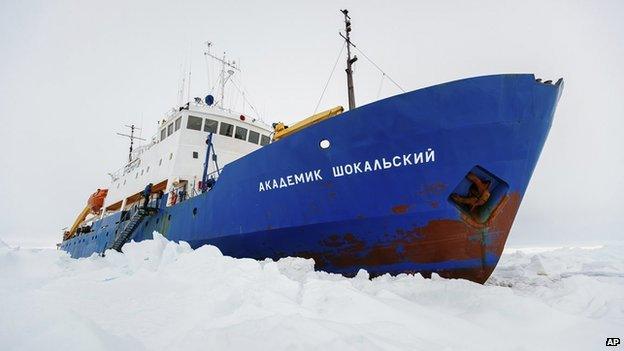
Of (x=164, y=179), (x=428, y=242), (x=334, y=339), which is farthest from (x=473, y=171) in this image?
(x=164, y=179)

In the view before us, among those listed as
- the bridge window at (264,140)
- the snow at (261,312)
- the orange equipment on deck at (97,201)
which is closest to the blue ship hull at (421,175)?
the snow at (261,312)

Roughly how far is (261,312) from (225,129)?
12.3 m

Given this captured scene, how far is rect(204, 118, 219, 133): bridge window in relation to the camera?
13820 millimetres

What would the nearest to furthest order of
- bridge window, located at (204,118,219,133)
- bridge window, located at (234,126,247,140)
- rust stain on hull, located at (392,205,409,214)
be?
rust stain on hull, located at (392,205,409,214), bridge window, located at (204,118,219,133), bridge window, located at (234,126,247,140)

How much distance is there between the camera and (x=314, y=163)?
21.6ft

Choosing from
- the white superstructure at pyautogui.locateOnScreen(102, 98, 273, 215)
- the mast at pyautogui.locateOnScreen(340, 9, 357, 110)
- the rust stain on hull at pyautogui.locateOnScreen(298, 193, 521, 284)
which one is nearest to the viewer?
the rust stain on hull at pyautogui.locateOnScreen(298, 193, 521, 284)

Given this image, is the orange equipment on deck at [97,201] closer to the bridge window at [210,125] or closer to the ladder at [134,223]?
the ladder at [134,223]

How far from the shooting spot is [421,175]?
18.6 feet

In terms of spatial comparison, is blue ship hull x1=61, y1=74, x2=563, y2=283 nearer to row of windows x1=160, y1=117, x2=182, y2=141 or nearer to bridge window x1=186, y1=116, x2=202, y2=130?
bridge window x1=186, y1=116, x2=202, y2=130

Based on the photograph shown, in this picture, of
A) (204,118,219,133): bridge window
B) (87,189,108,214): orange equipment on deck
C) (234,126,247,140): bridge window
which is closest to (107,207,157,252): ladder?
(204,118,219,133): bridge window

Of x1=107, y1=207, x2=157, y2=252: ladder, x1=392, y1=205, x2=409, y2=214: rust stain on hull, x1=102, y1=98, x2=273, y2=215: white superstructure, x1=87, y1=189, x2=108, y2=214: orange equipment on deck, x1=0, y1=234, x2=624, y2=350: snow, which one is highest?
x1=102, y1=98, x2=273, y2=215: white superstructure

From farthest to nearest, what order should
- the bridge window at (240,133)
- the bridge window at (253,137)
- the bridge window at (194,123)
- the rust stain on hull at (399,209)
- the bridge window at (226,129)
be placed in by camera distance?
1. the bridge window at (253,137)
2. the bridge window at (240,133)
3. the bridge window at (226,129)
4. the bridge window at (194,123)
5. the rust stain on hull at (399,209)

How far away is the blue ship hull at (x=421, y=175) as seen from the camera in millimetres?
5504

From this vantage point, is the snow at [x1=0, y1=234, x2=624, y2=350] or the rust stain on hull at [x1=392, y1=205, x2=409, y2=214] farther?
the rust stain on hull at [x1=392, y1=205, x2=409, y2=214]
